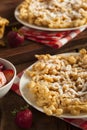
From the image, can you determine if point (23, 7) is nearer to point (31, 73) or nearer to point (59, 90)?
point (31, 73)

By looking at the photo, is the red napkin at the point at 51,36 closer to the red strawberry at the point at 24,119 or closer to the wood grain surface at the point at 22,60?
the wood grain surface at the point at 22,60

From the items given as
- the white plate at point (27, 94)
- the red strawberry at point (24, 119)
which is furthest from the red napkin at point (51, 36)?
the red strawberry at point (24, 119)

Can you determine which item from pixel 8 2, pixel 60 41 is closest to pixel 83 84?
pixel 60 41

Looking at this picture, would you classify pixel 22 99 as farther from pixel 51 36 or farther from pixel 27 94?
pixel 51 36

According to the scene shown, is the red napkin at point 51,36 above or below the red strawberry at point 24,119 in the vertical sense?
below

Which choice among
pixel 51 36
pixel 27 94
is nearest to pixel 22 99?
pixel 27 94

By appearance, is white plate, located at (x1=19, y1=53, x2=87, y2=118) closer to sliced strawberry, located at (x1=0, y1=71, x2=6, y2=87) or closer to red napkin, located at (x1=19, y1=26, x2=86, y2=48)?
sliced strawberry, located at (x1=0, y1=71, x2=6, y2=87)
